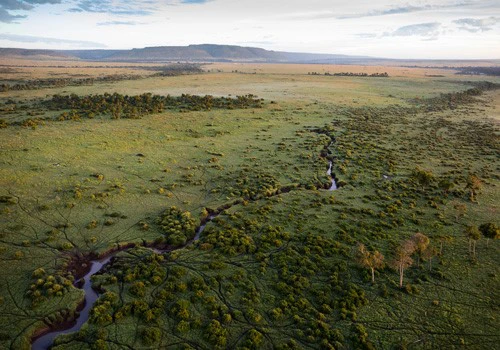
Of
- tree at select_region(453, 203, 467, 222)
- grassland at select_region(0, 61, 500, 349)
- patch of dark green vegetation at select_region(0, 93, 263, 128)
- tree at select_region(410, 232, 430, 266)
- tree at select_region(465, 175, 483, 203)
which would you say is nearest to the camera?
grassland at select_region(0, 61, 500, 349)

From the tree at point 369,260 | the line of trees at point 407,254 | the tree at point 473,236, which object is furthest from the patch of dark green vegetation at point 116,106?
the tree at point 473,236

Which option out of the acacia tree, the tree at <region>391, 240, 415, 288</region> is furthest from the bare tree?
the acacia tree

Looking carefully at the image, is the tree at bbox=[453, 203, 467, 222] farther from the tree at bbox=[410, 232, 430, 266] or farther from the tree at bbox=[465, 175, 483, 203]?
the tree at bbox=[410, 232, 430, 266]

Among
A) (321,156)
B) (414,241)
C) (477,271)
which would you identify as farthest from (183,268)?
(321,156)

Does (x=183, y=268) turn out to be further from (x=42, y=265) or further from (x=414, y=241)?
(x=414, y=241)

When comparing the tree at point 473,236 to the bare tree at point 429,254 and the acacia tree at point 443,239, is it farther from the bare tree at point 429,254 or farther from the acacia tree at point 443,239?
the bare tree at point 429,254

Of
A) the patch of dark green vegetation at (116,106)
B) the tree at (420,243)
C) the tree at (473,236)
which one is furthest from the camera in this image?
the patch of dark green vegetation at (116,106)

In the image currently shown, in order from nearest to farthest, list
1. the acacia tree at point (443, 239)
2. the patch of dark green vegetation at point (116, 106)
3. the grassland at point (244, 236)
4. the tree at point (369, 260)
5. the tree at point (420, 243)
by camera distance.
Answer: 1. the grassland at point (244, 236)
2. the tree at point (369, 260)
3. the tree at point (420, 243)
4. the acacia tree at point (443, 239)
5. the patch of dark green vegetation at point (116, 106)

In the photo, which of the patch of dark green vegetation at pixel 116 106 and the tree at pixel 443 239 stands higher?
the patch of dark green vegetation at pixel 116 106

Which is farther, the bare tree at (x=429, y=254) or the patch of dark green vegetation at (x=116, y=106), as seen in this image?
the patch of dark green vegetation at (x=116, y=106)
